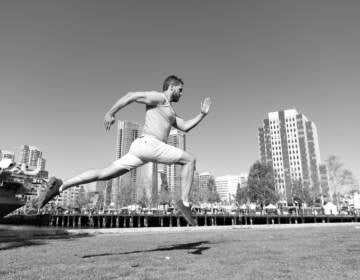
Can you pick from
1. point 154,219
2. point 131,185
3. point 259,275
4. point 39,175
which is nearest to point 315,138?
point 131,185

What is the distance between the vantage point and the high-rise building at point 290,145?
158 meters

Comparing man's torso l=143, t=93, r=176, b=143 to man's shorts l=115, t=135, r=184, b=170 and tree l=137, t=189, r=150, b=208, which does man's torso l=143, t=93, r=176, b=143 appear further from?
tree l=137, t=189, r=150, b=208

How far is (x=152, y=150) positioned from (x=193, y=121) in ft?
4.22

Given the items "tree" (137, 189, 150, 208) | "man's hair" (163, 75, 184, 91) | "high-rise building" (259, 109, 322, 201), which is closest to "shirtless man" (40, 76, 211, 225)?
"man's hair" (163, 75, 184, 91)

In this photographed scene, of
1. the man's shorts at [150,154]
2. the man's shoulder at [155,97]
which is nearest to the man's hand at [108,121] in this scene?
the man's shorts at [150,154]

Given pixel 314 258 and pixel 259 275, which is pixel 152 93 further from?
pixel 314 258

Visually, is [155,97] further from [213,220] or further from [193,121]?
[213,220]

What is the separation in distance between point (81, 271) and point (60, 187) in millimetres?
1791

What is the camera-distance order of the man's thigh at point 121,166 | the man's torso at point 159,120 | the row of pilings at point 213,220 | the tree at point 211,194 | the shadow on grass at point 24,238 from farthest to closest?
the tree at point 211,194
the row of pilings at point 213,220
the shadow on grass at point 24,238
the man's torso at point 159,120
the man's thigh at point 121,166

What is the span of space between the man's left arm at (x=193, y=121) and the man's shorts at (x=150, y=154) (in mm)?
808

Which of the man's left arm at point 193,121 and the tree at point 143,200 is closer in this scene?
the man's left arm at point 193,121

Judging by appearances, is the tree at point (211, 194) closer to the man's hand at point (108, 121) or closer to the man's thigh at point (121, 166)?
the man's thigh at point (121, 166)

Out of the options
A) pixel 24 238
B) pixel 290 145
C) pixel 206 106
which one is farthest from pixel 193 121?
pixel 290 145

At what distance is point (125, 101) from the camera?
18.7 ft
